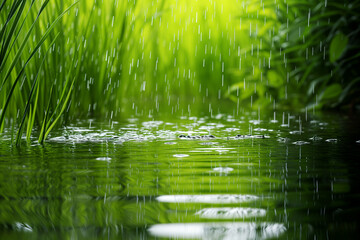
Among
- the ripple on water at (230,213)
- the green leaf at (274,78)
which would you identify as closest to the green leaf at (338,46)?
the green leaf at (274,78)

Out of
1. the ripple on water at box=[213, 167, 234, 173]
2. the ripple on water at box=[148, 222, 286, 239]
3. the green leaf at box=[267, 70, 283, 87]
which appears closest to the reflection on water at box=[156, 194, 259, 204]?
the ripple on water at box=[148, 222, 286, 239]

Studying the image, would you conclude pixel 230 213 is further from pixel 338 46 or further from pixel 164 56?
pixel 164 56

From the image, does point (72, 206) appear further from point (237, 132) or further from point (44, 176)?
point (237, 132)

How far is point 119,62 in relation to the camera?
11.7 feet

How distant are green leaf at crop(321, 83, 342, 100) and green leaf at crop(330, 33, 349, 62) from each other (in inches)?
9.9

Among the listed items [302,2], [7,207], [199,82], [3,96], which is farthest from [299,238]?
[199,82]

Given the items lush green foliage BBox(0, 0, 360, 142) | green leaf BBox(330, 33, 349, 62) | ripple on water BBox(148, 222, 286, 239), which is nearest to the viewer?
ripple on water BBox(148, 222, 286, 239)

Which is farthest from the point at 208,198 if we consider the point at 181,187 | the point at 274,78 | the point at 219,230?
the point at 274,78

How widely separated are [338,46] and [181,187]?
273 cm

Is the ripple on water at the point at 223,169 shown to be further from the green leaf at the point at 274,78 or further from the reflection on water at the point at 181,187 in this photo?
the green leaf at the point at 274,78

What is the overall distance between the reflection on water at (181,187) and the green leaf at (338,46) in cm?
130

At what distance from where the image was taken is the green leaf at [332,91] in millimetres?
4074

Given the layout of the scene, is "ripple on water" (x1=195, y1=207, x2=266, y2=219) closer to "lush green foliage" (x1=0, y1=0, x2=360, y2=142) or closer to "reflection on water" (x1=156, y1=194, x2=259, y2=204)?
"reflection on water" (x1=156, y1=194, x2=259, y2=204)

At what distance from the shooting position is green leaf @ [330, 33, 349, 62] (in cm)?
388
